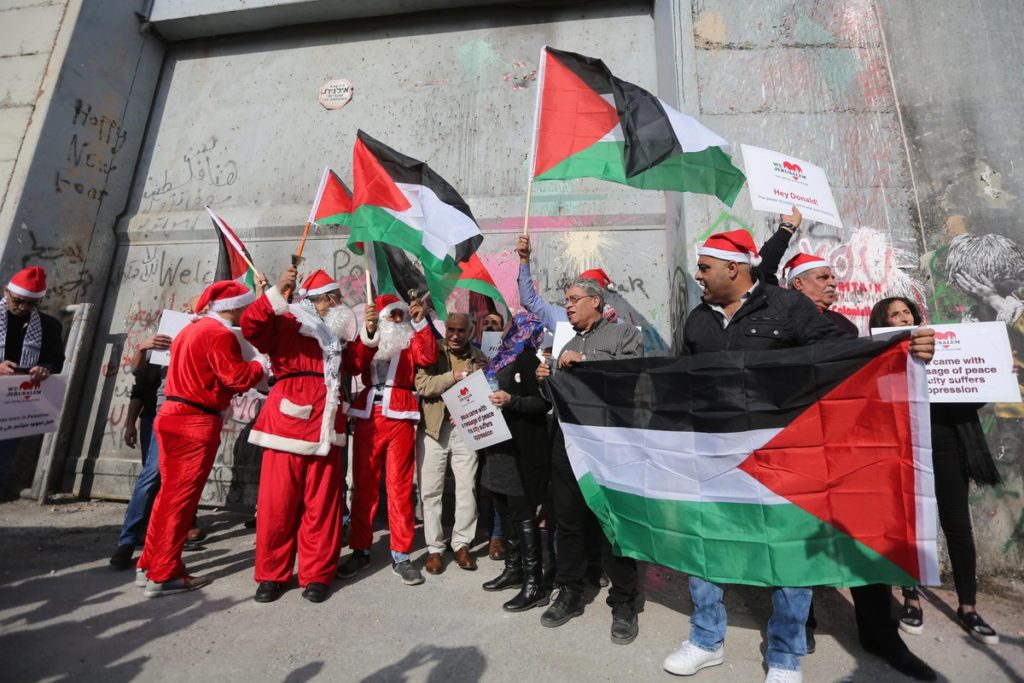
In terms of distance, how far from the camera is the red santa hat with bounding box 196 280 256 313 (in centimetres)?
369

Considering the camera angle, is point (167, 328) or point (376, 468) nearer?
point (376, 468)

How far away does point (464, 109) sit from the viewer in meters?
6.61

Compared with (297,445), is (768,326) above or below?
above

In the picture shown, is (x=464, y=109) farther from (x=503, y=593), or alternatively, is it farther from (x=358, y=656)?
(x=358, y=656)

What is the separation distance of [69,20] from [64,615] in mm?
6803

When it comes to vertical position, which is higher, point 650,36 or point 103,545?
point 650,36

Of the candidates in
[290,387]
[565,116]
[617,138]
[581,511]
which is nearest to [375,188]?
[565,116]

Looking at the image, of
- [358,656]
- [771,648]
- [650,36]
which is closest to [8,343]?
[358,656]

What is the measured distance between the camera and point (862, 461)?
245cm

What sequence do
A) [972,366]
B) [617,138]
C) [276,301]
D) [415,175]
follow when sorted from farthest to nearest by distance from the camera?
[415,175]
[617,138]
[276,301]
[972,366]

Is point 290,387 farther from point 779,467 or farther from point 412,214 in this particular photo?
point 779,467

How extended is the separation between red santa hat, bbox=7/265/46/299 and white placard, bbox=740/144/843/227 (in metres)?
5.01

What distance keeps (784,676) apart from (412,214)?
3.59m

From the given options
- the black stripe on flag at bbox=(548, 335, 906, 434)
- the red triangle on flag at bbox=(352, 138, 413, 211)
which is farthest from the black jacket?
the red triangle on flag at bbox=(352, 138, 413, 211)
